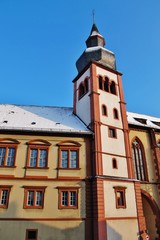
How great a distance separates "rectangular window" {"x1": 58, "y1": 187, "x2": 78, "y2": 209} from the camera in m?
17.7

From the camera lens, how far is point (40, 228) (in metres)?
16.5

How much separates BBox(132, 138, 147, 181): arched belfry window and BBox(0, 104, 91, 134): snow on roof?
6.81m

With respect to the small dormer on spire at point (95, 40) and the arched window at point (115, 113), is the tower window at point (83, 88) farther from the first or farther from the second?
the small dormer on spire at point (95, 40)

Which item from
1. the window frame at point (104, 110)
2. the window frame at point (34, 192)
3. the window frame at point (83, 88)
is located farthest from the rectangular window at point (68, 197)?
the window frame at point (83, 88)

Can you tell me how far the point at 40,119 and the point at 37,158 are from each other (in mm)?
5147

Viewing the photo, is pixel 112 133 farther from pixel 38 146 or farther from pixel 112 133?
pixel 38 146

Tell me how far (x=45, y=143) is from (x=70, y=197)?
536cm

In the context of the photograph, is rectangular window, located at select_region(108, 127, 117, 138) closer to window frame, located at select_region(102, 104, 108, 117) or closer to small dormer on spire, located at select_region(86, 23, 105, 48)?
window frame, located at select_region(102, 104, 108, 117)

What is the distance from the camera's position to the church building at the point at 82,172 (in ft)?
55.4

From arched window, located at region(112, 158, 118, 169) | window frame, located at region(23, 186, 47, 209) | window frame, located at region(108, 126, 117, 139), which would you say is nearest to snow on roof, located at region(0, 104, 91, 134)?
window frame, located at region(108, 126, 117, 139)

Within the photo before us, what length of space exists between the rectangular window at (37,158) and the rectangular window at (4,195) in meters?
2.66

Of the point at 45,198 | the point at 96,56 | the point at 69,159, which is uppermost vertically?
the point at 96,56

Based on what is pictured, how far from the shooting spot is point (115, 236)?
17.0 metres

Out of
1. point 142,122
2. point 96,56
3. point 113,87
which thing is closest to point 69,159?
point 113,87
